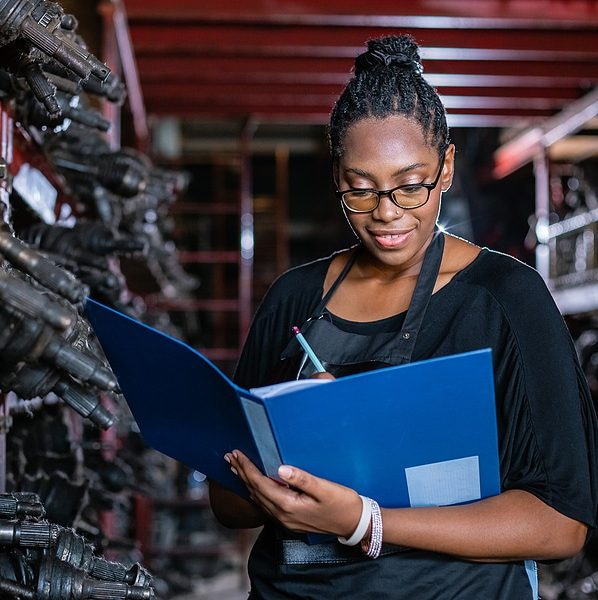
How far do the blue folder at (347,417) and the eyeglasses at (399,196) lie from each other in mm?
386

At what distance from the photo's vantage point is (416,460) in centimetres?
127

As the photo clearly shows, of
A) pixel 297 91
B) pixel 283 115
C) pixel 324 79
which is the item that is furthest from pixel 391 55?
pixel 283 115

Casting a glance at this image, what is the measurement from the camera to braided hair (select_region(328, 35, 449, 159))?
1.51 meters

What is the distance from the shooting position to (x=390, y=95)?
59.7 inches

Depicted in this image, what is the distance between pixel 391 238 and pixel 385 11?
293 centimetres

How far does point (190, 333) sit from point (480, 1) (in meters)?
3.88

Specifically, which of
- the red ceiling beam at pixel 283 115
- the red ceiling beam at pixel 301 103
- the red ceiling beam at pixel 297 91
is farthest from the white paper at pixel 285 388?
the red ceiling beam at pixel 283 115

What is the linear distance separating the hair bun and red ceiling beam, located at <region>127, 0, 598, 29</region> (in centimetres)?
277

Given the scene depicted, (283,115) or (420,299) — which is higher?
(283,115)

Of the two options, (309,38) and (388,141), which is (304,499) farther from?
(309,38)

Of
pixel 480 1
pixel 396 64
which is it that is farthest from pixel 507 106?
pixel 396 64

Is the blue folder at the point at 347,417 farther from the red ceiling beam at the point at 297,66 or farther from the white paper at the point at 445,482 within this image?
the red ceiling beam at the point at 297,66

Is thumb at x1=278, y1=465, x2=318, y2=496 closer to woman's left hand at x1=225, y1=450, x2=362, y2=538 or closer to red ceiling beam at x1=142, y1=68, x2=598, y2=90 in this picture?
woman's left hand at x1=225, y1=450, x2=362, y2=538

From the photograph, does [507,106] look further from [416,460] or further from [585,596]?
[416,460]
